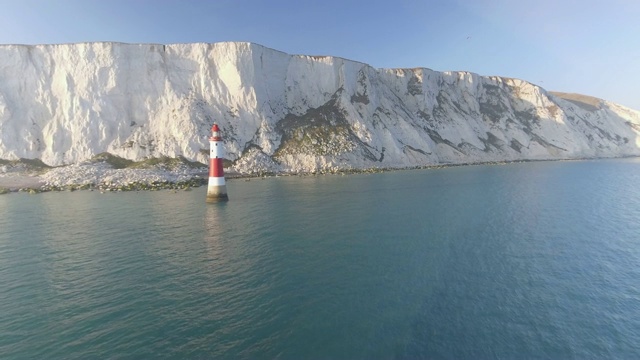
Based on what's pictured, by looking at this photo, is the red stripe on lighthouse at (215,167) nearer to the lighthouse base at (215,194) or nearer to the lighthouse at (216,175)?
the lighthouse at (216,175)

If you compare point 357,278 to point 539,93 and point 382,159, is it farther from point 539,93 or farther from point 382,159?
point 539,93

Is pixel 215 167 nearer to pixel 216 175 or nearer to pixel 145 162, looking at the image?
pixel 216 175

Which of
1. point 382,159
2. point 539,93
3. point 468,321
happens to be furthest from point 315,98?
point 539,93

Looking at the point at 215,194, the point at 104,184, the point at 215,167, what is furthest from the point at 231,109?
the point at 215,194

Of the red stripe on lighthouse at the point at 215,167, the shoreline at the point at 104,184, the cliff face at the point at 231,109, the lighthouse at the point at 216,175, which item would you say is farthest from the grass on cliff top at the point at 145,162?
the lighthouse at the point at 216,175

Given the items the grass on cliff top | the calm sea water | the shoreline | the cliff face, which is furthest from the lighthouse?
the cliff face
